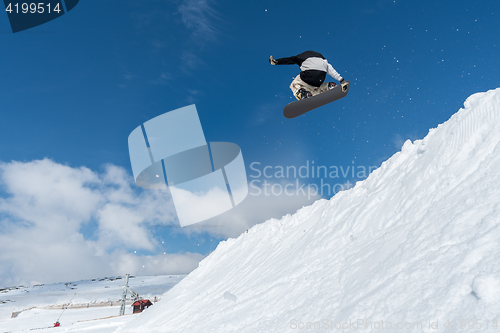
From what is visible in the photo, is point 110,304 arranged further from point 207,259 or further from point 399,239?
point 399,239

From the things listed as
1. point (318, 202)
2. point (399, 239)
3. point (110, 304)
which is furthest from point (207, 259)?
point (110, 304)

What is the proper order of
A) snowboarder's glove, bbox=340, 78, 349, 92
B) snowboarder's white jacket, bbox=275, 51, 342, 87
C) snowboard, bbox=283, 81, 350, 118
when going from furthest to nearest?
snowboard, bbox=283, 81, 350, 118
snowboarder's glove, bbox=340, 78, 349, 92
snowboarder's white jacket, bbox=275, 51, 342, 87

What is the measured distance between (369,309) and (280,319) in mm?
2083

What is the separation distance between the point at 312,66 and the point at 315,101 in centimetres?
107

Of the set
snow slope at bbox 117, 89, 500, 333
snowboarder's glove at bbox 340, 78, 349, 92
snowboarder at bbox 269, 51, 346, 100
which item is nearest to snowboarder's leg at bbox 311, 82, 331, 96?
snowboarder at bbox 269, 51, 346, 100

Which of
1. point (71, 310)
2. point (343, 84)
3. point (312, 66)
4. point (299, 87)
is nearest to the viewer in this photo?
point (312, 66)

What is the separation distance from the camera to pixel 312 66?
23.5 ft

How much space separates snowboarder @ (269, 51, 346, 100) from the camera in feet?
23.5

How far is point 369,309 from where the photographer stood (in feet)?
11.9

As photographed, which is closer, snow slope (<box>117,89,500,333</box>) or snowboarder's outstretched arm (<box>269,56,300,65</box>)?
snow slope (<box>117,89,500,333</box>)

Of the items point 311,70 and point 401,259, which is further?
point 311,70

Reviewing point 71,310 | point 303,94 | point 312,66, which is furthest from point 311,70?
point 71,310

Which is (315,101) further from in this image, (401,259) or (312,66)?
(401,259)

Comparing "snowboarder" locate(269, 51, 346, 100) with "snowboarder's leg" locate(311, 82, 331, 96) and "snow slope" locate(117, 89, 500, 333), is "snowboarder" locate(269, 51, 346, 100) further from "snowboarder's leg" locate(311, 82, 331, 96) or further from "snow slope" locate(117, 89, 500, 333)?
"snow slope" locate(117, 89, 500, 333)
